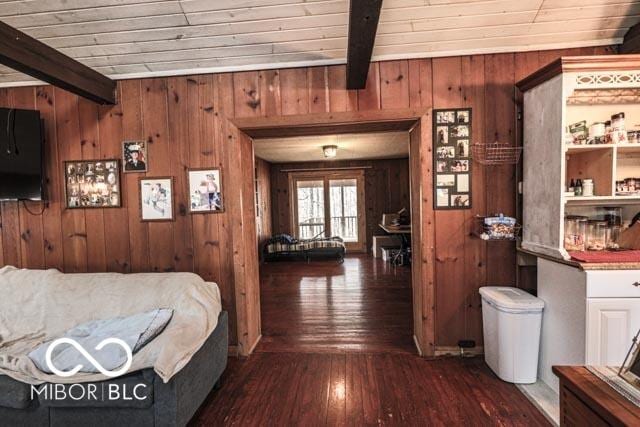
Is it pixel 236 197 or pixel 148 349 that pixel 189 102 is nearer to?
pixel 236 197

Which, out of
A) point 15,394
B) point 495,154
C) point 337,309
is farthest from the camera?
point 337,309

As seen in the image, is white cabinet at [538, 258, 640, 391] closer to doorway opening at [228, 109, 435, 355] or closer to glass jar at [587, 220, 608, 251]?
glass jar at [587, 220, 608, 251]

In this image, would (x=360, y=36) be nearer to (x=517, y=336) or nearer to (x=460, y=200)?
(x=460, y=200)

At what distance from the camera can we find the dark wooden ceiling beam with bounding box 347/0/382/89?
1.44 m

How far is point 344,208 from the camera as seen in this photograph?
7773 mm

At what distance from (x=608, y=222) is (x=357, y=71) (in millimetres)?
2098

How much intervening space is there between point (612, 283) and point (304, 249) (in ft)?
17.0

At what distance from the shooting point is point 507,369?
2057mm

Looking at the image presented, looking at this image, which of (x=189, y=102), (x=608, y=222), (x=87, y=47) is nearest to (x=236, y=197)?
(x=189, y=102)

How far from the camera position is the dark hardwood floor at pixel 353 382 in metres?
1.80

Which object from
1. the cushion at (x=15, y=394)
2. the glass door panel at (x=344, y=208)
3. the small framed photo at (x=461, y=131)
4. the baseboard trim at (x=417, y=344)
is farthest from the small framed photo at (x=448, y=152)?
the glass door panel at (x=344, y=208)

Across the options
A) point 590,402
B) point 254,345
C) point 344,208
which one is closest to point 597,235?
point 590,402

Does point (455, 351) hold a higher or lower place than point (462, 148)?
lower

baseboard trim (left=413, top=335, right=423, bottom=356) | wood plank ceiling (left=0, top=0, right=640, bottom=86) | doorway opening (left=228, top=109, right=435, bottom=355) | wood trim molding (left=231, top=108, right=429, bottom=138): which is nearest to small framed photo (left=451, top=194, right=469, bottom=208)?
doorway opening (left=228, top=109, right=435, bottom=355)
